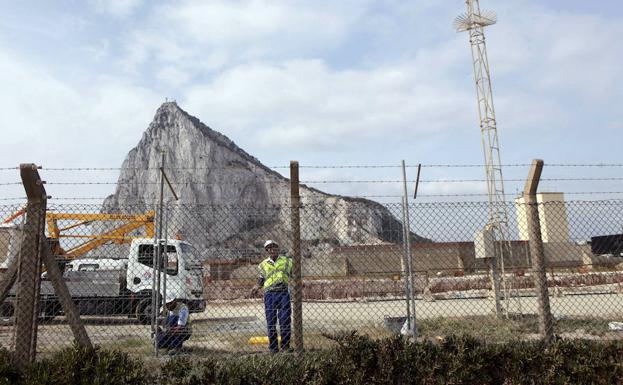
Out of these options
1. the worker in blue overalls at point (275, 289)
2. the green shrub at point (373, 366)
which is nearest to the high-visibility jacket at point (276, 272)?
the worker in blue overalls at point (275, 289)

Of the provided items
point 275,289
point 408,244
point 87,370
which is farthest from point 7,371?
point 408,244

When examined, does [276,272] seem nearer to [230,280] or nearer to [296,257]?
[296,257]

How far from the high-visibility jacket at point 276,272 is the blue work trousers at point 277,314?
0.43 ft

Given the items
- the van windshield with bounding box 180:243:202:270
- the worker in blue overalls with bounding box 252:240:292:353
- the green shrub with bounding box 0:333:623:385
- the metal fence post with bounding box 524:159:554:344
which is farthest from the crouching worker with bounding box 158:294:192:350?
the van windshield with bounding box 180:243:202:270

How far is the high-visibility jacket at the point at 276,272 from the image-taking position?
732 centimetres

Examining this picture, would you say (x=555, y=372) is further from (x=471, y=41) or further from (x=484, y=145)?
(x=471, y=41)

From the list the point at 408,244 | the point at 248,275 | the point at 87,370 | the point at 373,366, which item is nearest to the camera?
the point at 87,370

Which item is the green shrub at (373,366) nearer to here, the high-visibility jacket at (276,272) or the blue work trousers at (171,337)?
the high-visibility jacket at (276,272)

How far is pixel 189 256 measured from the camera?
49.1 ft

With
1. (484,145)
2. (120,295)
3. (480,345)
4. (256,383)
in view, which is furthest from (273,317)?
(484,145)

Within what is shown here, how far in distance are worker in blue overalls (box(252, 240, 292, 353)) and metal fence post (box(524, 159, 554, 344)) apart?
3277 mm

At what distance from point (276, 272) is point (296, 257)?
207 cm

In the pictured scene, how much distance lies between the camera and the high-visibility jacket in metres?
7.32

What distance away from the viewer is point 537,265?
→ 532 cm
